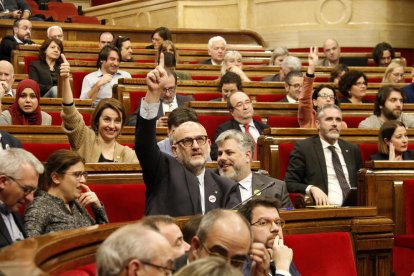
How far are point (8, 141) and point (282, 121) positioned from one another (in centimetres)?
144

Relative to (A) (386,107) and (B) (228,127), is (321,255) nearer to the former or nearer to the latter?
(B) (228,127)

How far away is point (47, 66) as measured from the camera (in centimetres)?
471

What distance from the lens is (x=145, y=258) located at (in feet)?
4.19

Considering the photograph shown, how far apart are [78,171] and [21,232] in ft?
1.04

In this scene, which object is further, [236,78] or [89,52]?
[89,52]

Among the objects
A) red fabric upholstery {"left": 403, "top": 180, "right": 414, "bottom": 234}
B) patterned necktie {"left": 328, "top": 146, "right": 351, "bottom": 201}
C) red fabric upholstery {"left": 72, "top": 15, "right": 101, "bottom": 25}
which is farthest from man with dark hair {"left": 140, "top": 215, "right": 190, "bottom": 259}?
red fabric upholstery {"left": 72, "top": 15, "right": 101, "bottom": 25}

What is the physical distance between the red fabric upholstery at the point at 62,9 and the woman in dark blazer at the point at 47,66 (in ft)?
11.0

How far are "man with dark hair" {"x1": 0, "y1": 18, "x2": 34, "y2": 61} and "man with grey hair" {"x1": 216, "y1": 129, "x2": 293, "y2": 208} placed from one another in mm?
3052

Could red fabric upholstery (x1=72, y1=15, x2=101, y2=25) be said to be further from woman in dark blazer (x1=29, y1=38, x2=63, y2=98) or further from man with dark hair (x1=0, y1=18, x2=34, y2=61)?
woman in dark blazer (x1=29, y1=38, x2=63, y2=98)

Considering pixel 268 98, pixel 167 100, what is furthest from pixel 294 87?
pixel 167 100

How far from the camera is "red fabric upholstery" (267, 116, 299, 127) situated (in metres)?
3.89

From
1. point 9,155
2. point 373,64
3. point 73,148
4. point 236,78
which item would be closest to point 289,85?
point 236,78

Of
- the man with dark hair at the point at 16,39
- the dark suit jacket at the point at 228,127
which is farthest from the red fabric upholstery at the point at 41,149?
the man with dark hair at the point at 16,39

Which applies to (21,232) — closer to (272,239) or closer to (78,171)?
(78,171)
